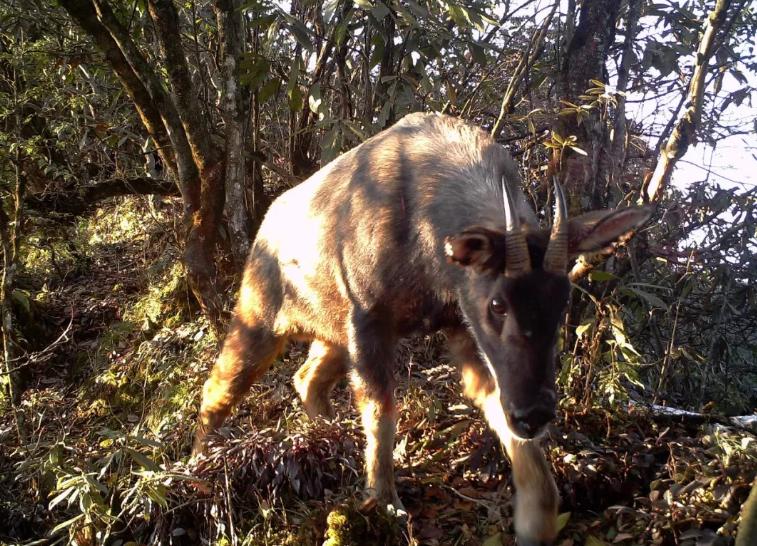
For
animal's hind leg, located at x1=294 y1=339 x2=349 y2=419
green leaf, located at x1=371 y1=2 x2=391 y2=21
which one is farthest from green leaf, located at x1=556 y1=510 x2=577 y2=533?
green leaf, located at x1=371 y1=2 x2=391 y2=21

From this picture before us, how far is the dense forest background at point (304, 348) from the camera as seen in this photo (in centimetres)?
348

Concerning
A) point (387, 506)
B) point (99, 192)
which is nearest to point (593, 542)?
point (387, 506)

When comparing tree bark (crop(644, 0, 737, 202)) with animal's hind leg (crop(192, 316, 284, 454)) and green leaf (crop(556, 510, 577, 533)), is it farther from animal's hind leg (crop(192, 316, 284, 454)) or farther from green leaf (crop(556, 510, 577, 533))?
animal's hind leg (crop(192, 316, 284, 454))

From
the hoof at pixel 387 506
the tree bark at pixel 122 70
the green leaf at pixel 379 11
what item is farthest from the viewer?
the tree bark at pixel 122 70

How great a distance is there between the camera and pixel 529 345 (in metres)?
2.75

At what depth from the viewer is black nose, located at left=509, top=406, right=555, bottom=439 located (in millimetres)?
2695

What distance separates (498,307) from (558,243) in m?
0.41

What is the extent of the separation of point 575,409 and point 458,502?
3.20 ft

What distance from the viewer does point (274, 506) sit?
3662 millimetres

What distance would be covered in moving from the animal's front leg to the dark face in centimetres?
82

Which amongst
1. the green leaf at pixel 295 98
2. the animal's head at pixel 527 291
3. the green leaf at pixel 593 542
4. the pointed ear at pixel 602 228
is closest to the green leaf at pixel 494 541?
the green leaf at pixel 593 542

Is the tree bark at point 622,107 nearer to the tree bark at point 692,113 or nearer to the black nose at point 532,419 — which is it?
the tree bark at point 692,113

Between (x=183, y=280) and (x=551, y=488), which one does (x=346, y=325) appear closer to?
(x=551, y=488)

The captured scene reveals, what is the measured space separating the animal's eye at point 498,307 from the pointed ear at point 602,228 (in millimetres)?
449
